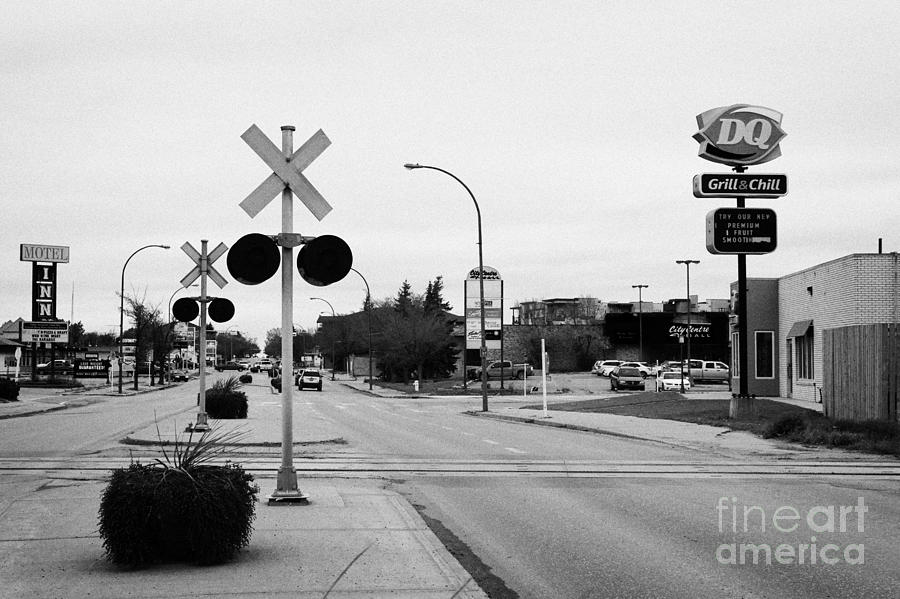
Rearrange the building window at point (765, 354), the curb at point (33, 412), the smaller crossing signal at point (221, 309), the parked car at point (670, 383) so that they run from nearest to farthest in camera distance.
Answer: the smaller crossing signal at point (221, 309) → the curb at point (33, 412) → the building window at point (765, 354) → the parked car at point (670, 383)

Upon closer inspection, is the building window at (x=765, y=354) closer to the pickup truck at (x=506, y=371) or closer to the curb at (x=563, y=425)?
the curb at (x=563, y=425)

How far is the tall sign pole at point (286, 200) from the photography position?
10.2 m

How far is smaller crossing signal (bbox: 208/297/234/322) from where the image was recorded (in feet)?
63.5

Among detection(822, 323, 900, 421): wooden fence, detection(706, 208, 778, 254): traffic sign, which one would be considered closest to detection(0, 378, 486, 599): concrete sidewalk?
detection(822, 323, 900, 421): wooden fence

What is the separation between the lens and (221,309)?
Result: 63.5 feet

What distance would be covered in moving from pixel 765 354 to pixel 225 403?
81.0ft

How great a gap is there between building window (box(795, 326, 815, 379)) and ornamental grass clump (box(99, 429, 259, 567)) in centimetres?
3153

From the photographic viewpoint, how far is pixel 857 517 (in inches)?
418

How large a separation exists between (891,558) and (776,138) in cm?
2047

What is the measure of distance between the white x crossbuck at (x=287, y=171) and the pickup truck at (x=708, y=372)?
212 ft

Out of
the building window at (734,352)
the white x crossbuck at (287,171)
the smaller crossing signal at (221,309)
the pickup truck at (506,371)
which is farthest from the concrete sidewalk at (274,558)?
the pickup truck at (506,371)

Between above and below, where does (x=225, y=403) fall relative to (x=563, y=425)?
above

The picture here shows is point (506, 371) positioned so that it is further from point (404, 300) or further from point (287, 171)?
point (287, 171)

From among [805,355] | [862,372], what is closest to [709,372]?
[805,355]
